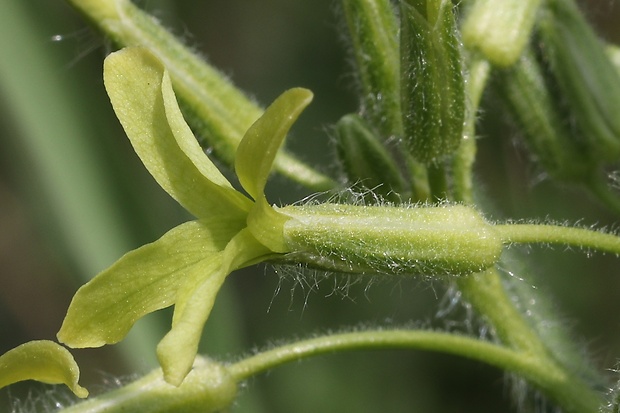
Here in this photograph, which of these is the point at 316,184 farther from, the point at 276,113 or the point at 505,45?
the point at 276,113

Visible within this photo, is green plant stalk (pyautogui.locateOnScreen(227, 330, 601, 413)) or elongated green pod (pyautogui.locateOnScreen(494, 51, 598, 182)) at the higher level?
elongated green pod (pyautogui.locateOnScreen(494, 51, 598, 182))

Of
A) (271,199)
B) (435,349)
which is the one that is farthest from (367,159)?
(271,199)

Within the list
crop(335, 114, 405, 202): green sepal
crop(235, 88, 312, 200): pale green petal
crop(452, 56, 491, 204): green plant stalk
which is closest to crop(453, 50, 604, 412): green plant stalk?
crop(452, 56, 491, 204): green plant stalk

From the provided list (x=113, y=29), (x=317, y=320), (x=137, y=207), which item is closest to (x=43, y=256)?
(x=317, y=320)

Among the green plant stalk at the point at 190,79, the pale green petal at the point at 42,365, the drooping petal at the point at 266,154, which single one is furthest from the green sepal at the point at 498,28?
the pale green petal at the point at 42,365

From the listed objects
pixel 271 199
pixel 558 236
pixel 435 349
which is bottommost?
pixel 271 199

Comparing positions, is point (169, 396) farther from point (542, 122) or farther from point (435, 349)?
point (542, 122)

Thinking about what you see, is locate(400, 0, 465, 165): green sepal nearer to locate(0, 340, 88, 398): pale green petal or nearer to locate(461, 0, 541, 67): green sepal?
locate(461, 0, 541, 67): green sepal

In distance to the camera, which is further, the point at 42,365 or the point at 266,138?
the point at 42,365
